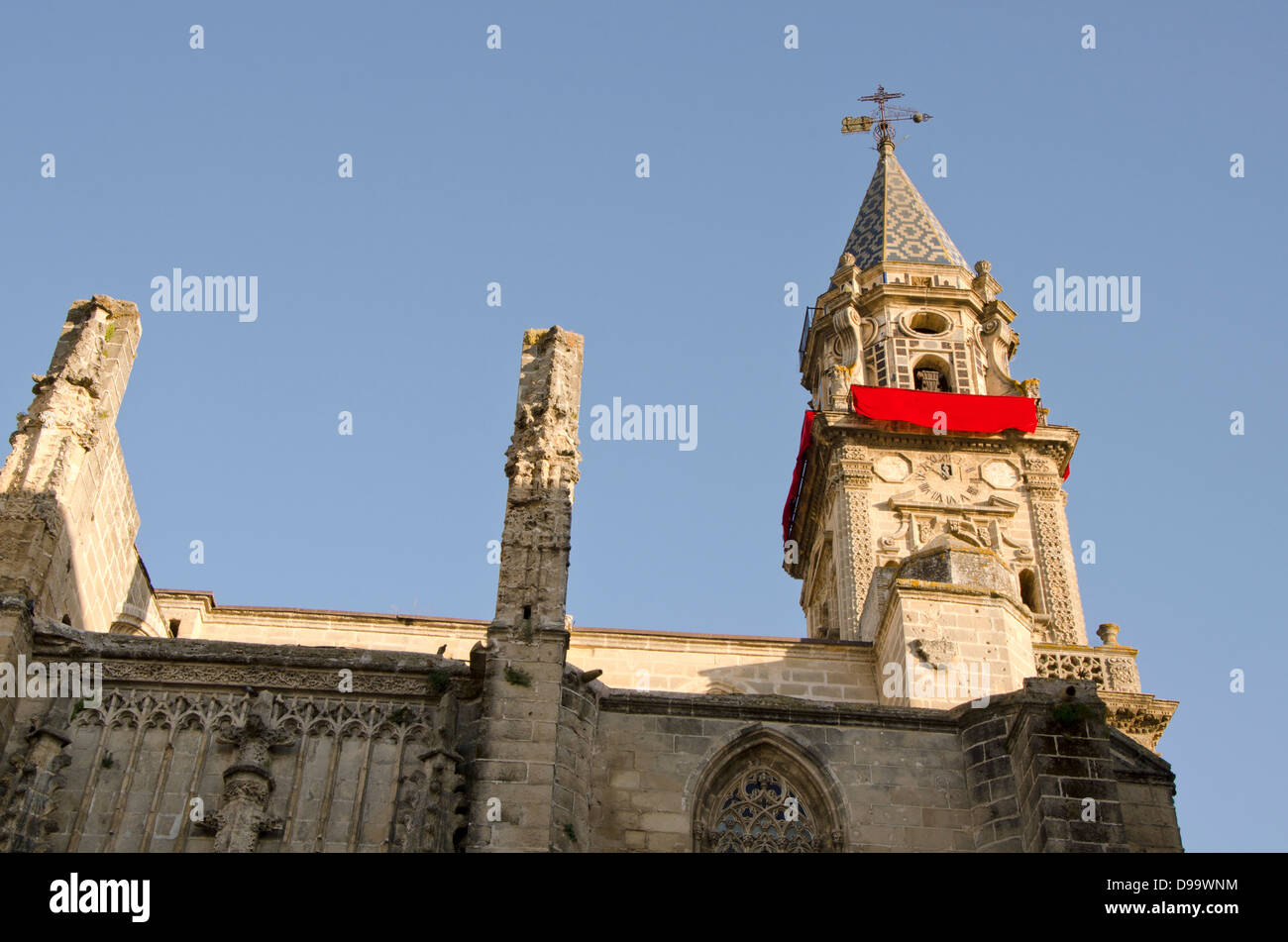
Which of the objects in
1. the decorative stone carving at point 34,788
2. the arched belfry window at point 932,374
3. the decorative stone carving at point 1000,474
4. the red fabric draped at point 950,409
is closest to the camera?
the decorative stone carving at point 34,788

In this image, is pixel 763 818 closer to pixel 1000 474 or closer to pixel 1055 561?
pixel 1055 561

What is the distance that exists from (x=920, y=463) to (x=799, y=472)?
3.17 m

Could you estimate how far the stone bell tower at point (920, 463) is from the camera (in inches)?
973

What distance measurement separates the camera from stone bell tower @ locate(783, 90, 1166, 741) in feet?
81.1

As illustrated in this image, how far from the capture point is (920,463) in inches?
1201

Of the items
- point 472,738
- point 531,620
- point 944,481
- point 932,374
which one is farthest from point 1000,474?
point 472,738

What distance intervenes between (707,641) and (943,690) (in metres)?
4.74

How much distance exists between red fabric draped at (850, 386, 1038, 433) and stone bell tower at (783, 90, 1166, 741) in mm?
39

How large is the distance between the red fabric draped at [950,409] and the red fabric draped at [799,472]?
1.38m

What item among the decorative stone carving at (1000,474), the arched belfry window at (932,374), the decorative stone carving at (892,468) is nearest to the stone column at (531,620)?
the decorative stone carving at (892,468)

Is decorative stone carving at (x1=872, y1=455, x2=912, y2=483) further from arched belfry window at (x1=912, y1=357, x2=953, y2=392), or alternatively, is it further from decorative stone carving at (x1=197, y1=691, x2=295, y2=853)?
decorative stone carving at (x1=197, y1=691, x2=295, y2=853)

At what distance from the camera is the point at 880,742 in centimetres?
1348

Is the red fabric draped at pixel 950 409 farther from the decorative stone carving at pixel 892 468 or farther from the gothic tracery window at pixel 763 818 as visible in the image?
the gothic tracery window at pixel 763 818
